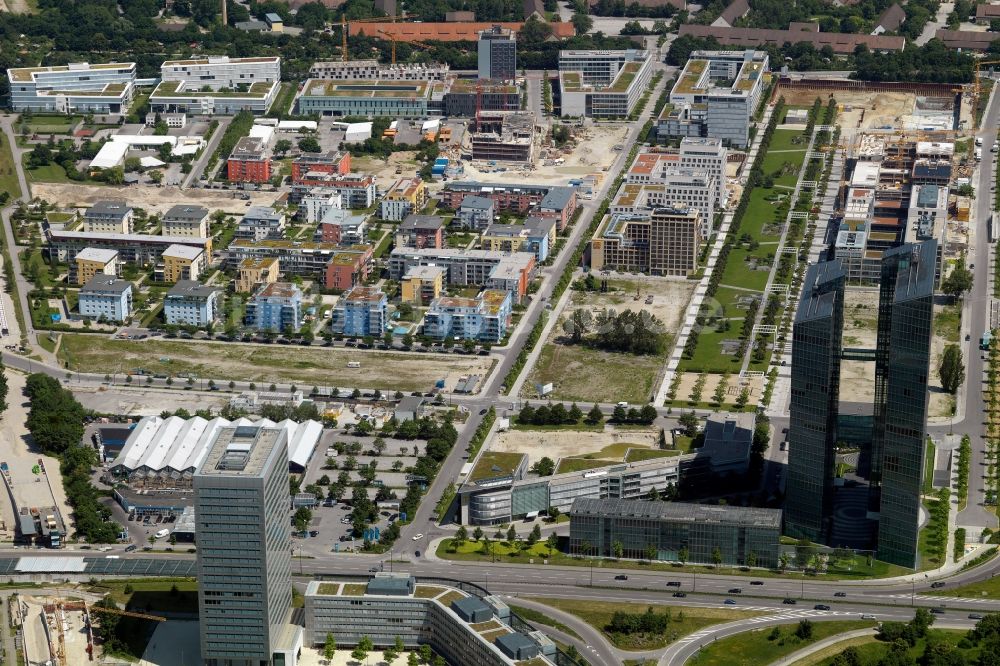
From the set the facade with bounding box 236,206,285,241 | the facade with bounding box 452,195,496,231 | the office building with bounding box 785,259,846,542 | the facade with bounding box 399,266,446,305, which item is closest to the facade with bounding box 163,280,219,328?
the facade with bounding box 399,266,446,305

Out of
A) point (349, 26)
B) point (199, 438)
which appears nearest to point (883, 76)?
point (349, 26)

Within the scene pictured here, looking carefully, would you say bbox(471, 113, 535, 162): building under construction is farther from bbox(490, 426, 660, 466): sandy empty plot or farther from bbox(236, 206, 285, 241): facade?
bbox(490, 426, 660, 466): sandy empty plot

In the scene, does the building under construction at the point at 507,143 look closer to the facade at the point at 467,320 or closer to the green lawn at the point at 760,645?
the facade at the point at 467,320

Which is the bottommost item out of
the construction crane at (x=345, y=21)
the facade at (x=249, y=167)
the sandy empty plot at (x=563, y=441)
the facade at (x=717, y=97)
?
the sandy empty plot at (x=563, y=441)

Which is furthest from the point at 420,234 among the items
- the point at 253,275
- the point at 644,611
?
→ the point at 644,611

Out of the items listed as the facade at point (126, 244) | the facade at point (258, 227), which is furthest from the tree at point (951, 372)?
the facade at point (126, 244)

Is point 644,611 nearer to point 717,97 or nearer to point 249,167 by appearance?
point 249,167

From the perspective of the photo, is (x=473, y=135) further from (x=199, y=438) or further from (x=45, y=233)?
(x=199, y=438)
